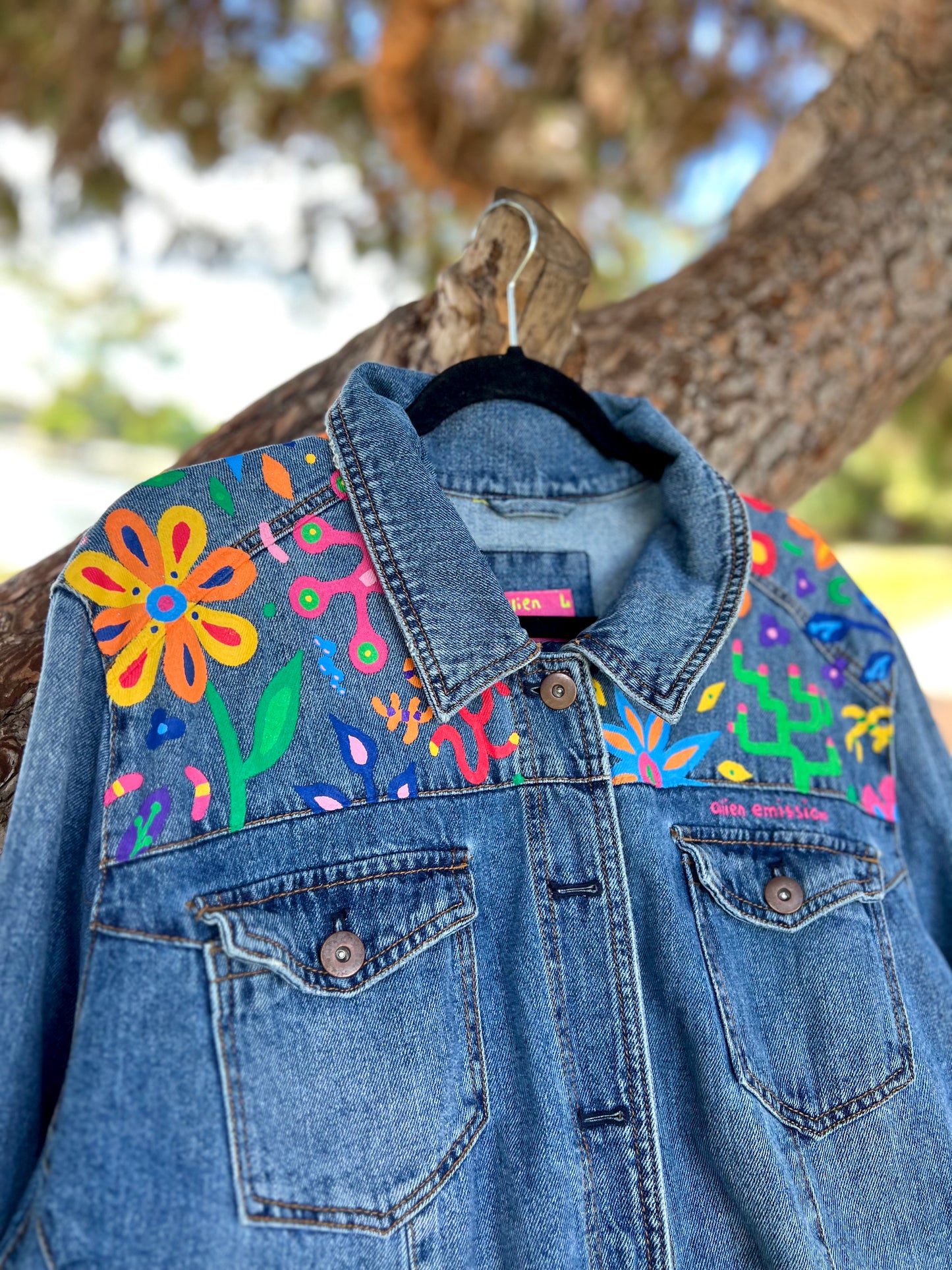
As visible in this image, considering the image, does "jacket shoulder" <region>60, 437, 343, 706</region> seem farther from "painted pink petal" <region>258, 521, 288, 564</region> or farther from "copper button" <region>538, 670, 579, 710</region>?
"copper button" <region>538, 670, 579, 710</region>

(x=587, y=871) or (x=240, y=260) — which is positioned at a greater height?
(x=240, y=260)

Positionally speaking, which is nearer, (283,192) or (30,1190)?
(30,1190)

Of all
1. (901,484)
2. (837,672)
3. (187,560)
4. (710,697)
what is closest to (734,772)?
(710,697)

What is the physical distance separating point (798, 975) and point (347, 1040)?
1.40 feet

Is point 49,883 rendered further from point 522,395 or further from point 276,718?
point 522,395

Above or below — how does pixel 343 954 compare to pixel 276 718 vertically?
below

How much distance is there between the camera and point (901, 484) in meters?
5.97

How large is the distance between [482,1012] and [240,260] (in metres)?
3.99

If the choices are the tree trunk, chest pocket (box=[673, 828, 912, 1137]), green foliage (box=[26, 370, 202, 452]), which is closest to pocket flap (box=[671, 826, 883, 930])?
chest pocket (box=[673, 828, 912, 1137])

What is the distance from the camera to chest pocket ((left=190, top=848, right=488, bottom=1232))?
2.26 ft

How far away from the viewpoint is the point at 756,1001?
839 millimetres

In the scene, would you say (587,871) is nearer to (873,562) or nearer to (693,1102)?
(693,1102)

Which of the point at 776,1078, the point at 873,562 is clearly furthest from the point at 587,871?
the point at 873,562

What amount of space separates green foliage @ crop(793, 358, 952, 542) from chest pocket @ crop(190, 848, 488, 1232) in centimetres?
280
